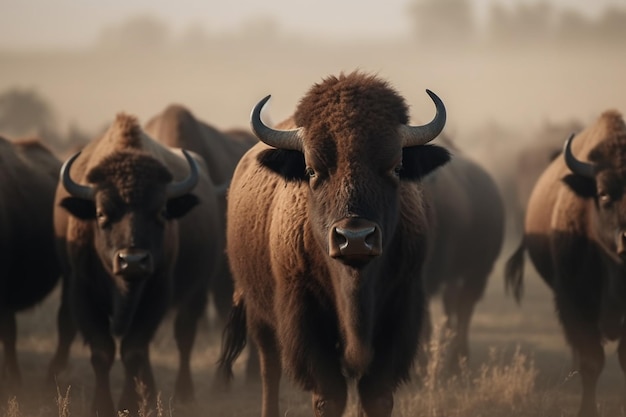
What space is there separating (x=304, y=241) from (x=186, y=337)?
4.55m

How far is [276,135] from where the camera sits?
621 cm

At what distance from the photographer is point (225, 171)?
12.9 meters

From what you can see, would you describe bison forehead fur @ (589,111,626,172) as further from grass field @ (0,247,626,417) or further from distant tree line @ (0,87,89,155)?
distant tree line @ (0,87,89,155)

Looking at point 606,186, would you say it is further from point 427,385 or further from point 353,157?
point 353,157

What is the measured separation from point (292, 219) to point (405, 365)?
122 cm

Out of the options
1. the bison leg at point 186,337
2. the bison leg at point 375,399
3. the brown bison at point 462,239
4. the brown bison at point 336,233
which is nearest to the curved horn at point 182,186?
the bison leg at point 186,337

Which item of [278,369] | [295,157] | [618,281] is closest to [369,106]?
[295,157]

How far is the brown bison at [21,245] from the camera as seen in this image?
984 centimetres

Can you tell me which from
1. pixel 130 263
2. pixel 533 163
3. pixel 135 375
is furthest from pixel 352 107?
pixel 533 163

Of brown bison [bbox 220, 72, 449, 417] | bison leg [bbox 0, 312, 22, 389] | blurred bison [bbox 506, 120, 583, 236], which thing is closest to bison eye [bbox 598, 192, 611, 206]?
brown bison [bbox 220, 72, 449, 417]

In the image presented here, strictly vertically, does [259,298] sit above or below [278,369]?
above

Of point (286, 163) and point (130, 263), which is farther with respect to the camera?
point (130, 263)

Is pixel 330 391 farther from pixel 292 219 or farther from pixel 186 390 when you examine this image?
pixel 186 390

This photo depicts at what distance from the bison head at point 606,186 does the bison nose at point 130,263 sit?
3.86 metres
